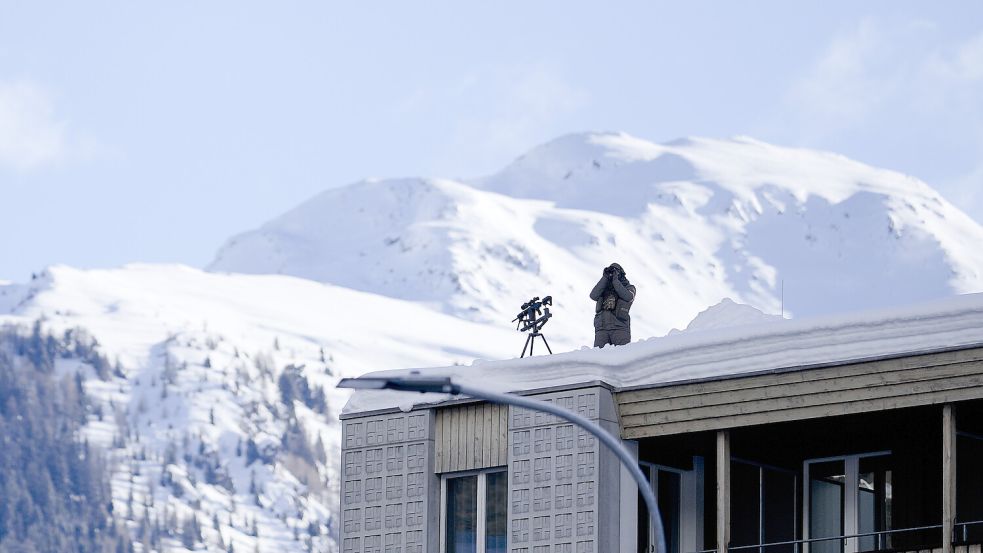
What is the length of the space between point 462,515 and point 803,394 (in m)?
5.66

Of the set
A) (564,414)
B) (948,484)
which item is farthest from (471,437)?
(564,414)

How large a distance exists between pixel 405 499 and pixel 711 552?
4.62 m

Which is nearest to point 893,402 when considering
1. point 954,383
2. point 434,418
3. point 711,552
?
point 954,383

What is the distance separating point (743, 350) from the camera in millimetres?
31625

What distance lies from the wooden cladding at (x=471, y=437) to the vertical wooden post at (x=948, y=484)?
→ 656cm

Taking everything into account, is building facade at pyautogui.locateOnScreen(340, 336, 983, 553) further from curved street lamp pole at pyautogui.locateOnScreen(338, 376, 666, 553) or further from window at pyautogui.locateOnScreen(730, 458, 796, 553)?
curved street lamp pole at pyautogui.locateOnScreen(338, 376, 666, 553)

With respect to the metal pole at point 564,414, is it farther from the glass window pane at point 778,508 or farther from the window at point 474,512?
the glass window pane at point 778,508

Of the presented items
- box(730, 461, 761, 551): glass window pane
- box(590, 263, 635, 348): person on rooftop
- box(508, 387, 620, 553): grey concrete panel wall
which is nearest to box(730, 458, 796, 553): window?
box(730, 461, 761, 551): glass window pane

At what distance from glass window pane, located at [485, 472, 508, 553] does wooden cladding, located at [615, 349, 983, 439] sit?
2.05m

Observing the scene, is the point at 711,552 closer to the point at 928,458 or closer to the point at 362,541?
the point at 928,458

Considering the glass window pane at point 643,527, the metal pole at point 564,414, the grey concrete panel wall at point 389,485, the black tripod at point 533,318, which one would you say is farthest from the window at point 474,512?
the metal pole at point 564,414

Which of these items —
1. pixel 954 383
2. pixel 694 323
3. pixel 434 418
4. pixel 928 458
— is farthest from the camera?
pixel 694 323

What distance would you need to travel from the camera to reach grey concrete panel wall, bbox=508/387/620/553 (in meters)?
32.2

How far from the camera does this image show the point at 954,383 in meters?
29.6
